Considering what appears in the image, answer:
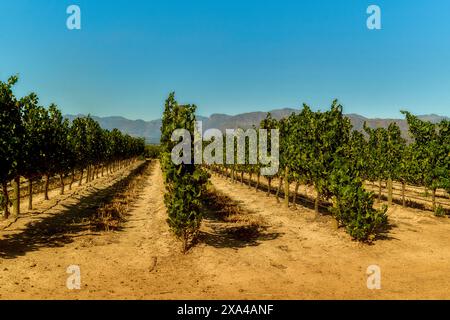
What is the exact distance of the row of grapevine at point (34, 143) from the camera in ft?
60.2

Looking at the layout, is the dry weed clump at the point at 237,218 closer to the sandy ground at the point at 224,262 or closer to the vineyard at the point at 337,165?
the sandy ground at the point at 224,262

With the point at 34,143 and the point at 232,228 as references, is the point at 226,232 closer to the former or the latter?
the point at 232,228

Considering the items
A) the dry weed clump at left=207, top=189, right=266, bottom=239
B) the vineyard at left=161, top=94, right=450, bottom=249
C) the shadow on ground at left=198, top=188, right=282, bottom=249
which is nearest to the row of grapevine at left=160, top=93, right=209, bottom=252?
the vineyard at left=161, top=94, right=450, bottom=249


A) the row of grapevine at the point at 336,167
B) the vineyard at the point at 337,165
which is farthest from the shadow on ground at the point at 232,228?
the row of grapevine at the point at 336,167

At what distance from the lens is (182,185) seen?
57.1ft

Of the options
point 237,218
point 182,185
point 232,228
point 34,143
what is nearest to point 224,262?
point 182,185

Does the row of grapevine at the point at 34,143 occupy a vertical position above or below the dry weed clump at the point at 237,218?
above

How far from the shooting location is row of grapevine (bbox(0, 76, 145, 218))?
60.2ft

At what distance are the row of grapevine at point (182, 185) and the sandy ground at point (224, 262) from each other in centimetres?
146

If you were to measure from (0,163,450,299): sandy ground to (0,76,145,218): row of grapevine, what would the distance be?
11.8 feet

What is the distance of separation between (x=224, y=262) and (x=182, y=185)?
4268 mm
